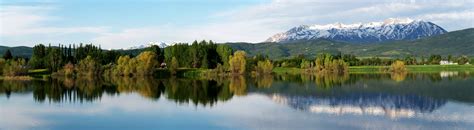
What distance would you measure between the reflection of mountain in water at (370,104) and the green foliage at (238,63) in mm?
64608

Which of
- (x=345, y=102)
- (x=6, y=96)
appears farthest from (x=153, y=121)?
(x=6, y=96)

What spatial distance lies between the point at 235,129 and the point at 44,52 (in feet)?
347

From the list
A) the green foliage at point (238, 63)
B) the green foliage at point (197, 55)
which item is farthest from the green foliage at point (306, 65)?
the green foliage at point (238, 63)

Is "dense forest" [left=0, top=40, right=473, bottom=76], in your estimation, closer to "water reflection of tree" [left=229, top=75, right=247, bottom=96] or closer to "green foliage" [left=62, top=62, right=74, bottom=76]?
"green foliage" [left=62, top=62, right=74, bottom=76]

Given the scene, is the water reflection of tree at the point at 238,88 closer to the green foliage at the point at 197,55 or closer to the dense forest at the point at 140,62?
the dense forest at the point at 140,62

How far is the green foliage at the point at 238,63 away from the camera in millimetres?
122688

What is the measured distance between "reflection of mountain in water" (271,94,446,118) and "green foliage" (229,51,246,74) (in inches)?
2544

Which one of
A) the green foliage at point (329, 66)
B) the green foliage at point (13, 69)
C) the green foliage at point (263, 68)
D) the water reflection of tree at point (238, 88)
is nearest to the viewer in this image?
the water reflection of tree at point (238, 88)

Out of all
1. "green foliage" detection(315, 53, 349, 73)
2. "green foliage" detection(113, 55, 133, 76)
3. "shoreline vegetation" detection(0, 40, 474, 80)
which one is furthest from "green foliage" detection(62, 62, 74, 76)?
"green foliage" detection(315, 53, 349, 73)

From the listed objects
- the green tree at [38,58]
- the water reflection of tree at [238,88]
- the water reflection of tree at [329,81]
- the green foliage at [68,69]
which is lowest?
the water reflection of tree at [238,88]

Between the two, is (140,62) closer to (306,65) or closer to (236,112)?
(306,65)

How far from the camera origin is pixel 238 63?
4845 inches

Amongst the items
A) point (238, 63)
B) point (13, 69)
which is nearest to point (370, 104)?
point (238, 63)

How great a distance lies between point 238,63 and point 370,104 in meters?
76.8
